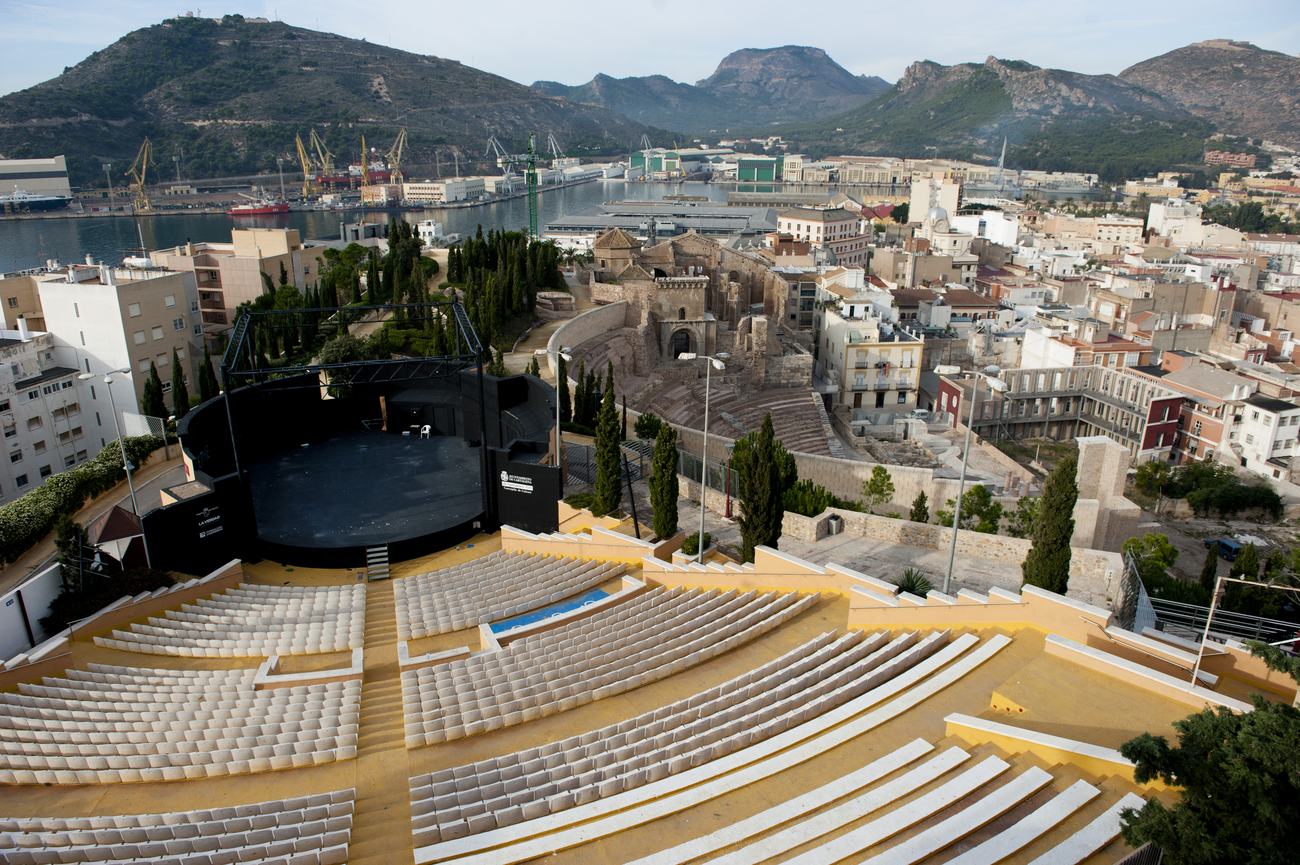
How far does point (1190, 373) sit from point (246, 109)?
189 meters

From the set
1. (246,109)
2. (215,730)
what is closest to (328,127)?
(246,109)

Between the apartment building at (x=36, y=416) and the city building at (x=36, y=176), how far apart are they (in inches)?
4885

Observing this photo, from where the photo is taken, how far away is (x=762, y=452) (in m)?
19.1

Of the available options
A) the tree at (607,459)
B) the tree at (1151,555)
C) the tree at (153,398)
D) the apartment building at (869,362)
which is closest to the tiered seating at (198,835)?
the tree at (607,459)

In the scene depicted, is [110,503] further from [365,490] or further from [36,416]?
[36,416]

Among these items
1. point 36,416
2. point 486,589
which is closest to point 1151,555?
point 486,589

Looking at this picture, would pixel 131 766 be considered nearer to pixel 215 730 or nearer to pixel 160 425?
pixel 215 730

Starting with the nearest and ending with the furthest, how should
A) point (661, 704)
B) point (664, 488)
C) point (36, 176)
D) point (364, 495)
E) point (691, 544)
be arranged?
point (661, 704), point (664, 488), point (691, 544), point (364, 495), point (36, 176)

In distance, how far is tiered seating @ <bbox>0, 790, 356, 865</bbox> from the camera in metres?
9.38

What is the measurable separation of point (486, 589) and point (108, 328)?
27.6 metres

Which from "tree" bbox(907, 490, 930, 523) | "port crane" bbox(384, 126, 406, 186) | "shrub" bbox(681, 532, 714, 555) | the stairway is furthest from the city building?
"tree" bbox(907, 490, 930, 523)

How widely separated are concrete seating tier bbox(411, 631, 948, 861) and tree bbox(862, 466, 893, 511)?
1222 centimetres

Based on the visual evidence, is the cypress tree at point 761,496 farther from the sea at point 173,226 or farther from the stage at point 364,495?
the sea at point 173,226

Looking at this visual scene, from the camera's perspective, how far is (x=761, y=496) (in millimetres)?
18969
